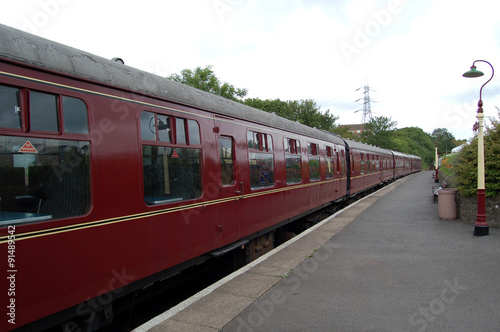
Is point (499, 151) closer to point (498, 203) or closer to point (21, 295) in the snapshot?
point (498, 203)

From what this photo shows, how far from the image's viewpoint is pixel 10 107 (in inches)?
101

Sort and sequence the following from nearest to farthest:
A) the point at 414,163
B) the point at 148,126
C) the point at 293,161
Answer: the point at 148,126 < the point at 293,161 < the point at 414,163

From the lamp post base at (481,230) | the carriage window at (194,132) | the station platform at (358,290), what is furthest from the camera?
the lamp post base at (481,230)

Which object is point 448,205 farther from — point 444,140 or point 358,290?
point 444,140

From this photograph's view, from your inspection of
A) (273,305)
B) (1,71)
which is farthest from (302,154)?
(1,71)

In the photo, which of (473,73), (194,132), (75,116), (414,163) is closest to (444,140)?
(414,163)

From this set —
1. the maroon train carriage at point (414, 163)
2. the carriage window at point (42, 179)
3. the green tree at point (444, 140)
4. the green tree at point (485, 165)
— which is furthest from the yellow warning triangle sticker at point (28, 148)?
the green tree at point (444, 140)

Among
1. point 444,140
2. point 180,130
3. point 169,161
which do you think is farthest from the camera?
point 444,140

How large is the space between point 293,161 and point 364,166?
1089 centimetres

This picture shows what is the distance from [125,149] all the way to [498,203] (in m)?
8.72

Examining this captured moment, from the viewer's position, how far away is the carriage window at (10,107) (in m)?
2.50

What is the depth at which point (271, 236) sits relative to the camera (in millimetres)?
7398

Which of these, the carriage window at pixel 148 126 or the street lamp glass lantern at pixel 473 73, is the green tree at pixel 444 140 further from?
the carriage window at pixel 148 126

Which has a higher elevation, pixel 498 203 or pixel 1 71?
pixel 1 71
